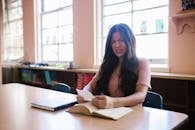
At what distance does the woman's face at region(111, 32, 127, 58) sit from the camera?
178 cm

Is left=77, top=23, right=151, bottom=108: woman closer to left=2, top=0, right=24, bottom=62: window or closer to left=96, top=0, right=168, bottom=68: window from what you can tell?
left=96, top=0, right=168, bottom=68: window

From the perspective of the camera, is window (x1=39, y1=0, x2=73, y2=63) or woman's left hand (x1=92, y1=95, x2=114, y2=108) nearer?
woman's left hand (x1=92, y1=95, x2=114, y2=108)

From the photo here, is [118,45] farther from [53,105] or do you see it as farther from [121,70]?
[53,105]

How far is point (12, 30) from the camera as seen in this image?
5.62m

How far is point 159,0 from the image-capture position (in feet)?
9.51

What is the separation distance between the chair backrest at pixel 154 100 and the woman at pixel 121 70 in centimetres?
11

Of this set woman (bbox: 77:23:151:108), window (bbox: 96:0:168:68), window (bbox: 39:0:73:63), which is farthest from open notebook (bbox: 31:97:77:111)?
window (bbox: 39:0:73:63)

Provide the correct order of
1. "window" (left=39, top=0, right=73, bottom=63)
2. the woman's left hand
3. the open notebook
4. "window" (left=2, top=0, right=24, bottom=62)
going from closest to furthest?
the woman's left hand, the open notebook, "window" (left=39, top=0, right=73, bottom=63), "window" (left=2, top=0, right=24, bottom=62)

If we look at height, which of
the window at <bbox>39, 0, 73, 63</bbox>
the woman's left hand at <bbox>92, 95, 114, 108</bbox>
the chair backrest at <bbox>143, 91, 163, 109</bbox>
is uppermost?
the window at <bbox>39, 0, 73, 63</bbox>

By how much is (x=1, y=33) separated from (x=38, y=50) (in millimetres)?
1554

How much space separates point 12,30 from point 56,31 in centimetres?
174

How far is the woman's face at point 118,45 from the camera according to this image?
1.78 metres

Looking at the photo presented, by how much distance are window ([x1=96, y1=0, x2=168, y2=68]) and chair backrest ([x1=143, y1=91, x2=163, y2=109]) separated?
1250 mm

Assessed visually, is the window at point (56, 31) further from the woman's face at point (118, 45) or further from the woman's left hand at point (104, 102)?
the woman's left hand at point (104, 102)
